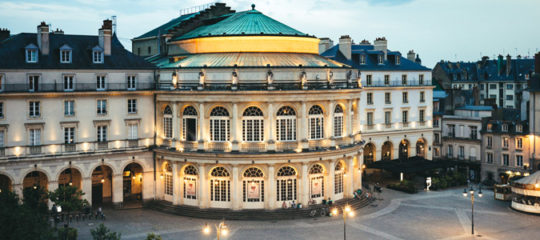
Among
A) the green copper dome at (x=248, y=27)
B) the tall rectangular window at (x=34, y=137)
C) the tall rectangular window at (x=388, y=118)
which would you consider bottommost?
the tall rectangular window at (x=34, y=137)

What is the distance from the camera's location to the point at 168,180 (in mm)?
59031

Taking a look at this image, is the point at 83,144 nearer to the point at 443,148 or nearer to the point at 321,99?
the point at 321,99

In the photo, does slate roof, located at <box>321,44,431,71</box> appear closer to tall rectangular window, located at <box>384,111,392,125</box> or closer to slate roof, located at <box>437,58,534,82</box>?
tall rectangular window, located at <box>384,111,392,125</box>

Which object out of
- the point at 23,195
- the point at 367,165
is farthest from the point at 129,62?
the point at 367,165

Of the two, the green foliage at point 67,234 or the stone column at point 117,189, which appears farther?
the stone column at point 117,189

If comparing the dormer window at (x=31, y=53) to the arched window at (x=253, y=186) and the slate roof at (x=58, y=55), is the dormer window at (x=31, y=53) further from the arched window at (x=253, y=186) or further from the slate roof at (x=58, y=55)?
the arched window at (x=253, y=186)

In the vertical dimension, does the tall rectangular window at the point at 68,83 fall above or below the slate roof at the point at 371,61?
below

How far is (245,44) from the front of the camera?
5884cm

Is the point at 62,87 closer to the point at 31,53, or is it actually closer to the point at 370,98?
the point at 31,53

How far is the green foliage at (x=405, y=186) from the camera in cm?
6644

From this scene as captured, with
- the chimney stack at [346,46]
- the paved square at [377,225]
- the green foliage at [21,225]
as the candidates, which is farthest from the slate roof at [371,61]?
the green foliage at [21,225]

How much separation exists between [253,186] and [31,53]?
2419 cm

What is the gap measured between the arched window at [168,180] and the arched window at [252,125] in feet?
30.5

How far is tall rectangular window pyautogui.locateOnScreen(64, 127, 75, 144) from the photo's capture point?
55.0 m
